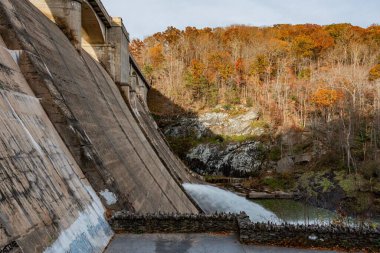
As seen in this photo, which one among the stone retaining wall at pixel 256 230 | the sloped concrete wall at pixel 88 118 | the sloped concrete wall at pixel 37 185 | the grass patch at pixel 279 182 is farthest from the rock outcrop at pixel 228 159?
the sloped concrete wall at pixel 37 185

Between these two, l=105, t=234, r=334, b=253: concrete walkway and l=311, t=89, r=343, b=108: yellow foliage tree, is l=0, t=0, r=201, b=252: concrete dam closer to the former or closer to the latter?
l=105, t=234, r=334, b=253: concrete walkway

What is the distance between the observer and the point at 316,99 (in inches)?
1399

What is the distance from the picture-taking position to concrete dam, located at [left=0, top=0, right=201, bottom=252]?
4734 millimetres

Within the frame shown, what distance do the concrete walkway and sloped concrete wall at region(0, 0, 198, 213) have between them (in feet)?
3.96

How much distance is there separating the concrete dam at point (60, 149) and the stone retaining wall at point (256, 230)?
0.81 metres

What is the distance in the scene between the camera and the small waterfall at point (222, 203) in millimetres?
18955

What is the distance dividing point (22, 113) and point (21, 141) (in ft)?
3.07

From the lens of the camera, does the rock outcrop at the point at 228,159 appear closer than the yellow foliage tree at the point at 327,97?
Yes

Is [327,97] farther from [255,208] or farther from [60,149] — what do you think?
[60,149]

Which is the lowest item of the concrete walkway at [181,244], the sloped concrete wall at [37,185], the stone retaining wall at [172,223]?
the concrete walkway at [181,244]

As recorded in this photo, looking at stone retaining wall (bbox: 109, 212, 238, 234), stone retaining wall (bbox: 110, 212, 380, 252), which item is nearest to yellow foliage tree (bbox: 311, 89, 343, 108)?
stone retaining wall (bbox: 110, 212, 380, 252)

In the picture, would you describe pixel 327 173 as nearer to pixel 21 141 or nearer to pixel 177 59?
pixel 21 141

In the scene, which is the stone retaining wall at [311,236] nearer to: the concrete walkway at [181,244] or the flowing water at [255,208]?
the concrete walkway at [181,244]

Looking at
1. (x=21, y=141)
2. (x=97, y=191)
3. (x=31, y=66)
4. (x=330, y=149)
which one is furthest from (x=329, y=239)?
(x=330, y=149)
